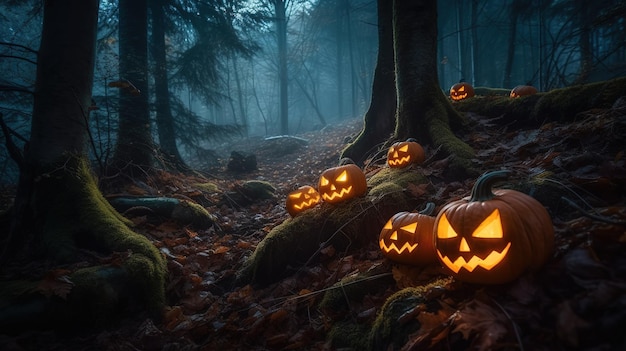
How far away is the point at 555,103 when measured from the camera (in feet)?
13.9

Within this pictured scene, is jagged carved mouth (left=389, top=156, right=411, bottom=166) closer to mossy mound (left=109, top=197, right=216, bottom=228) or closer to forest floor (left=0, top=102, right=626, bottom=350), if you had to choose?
forest floor (left=0, top=102, right=626, bottom=350)

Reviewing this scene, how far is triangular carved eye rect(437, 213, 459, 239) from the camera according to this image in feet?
Answer: 6.06

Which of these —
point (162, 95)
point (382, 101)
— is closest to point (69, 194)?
point (382, 101)

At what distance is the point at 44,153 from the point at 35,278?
168 cm

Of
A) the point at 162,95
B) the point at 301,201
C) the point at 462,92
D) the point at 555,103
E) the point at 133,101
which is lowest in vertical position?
the point at 301,201

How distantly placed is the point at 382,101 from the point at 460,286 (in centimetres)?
580

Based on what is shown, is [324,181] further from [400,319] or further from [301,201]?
[400,319]

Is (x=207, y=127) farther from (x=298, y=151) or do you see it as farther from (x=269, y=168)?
(x=298, y=151)

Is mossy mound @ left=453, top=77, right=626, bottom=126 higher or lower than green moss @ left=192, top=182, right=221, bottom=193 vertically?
higher

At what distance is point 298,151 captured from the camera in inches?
670

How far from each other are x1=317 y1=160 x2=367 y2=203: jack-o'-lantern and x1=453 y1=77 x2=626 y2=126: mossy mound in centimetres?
304

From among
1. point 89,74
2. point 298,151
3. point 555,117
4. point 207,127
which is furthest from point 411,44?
point 298,151

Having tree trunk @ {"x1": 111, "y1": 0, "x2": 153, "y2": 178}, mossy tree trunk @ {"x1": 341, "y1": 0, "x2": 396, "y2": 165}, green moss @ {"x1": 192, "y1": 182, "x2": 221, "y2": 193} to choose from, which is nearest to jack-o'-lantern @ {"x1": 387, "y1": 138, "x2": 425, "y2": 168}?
mossy tree trunk @ {"x1": 341, "y1": 0, "x2": 396, "y2": 165}

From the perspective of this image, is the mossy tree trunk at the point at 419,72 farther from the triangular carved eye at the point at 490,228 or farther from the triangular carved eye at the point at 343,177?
the triangular carved eye at the point at 490,228
